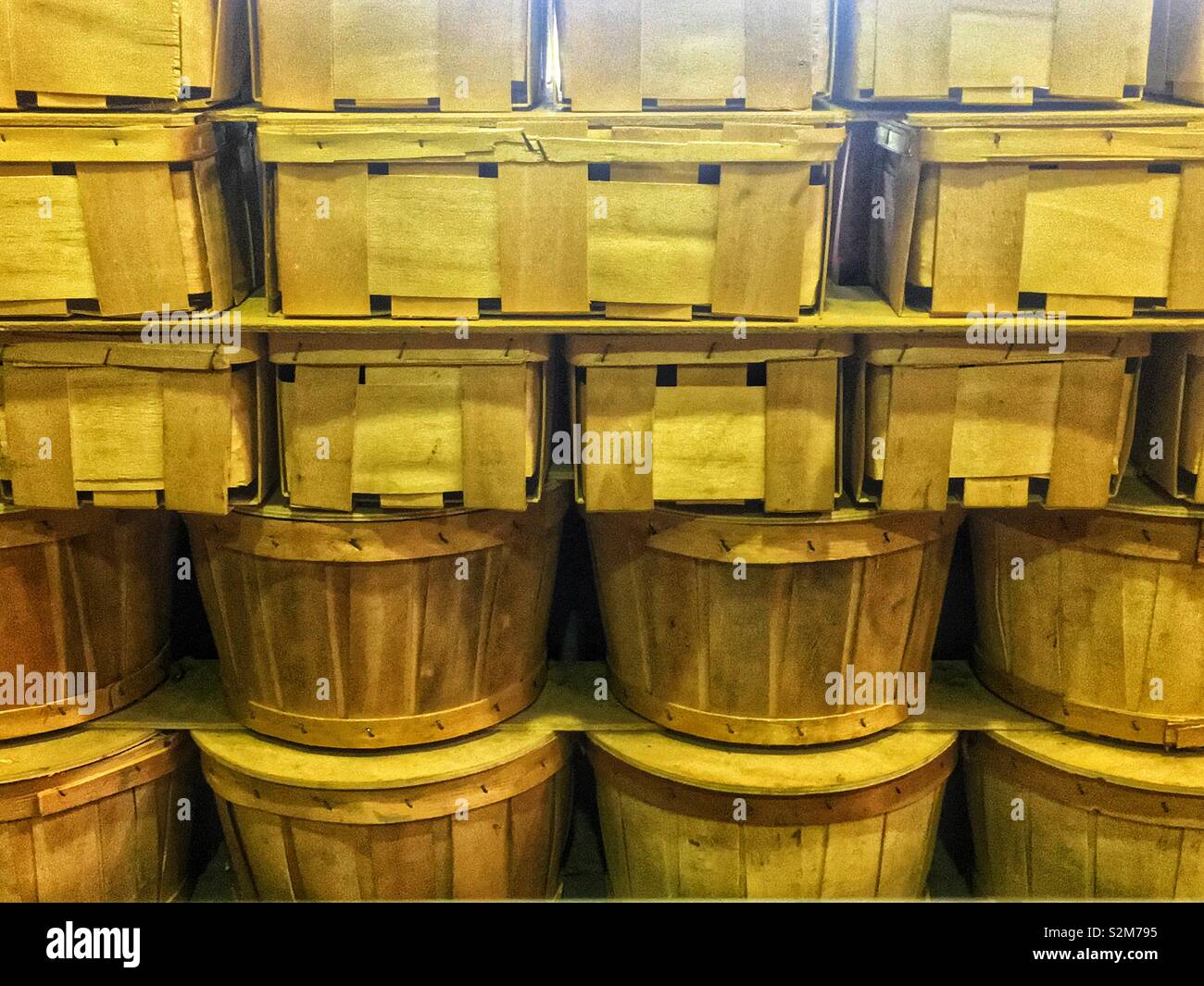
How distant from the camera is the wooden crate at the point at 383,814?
2.75 metres

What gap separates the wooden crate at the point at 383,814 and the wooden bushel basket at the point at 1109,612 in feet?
3.53

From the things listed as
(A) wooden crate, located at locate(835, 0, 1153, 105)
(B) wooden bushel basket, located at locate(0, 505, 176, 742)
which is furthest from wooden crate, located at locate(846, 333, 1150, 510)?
(B) wooden bushel basket, located at locate(0, 505, 176, 742)

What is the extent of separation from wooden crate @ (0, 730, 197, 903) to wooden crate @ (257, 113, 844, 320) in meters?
1.07

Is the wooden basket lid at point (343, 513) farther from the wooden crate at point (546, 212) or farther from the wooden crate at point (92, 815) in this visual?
the wooden crate at point (92, 815)

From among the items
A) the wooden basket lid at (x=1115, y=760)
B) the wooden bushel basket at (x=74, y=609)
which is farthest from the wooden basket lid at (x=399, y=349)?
the wooden basket lid at (x=1115, y=760)

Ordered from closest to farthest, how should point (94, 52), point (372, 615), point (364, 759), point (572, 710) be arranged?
point (94, 52), point (372, 615), point (364, 759), point (572, 710)

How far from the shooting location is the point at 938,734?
9.56ft

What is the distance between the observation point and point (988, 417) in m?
2.61

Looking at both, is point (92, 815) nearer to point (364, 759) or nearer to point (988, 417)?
point (364, 759)

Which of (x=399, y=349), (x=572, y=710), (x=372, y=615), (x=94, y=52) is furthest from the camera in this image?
(x=572, y=710)

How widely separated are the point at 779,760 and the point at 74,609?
5.07 feet

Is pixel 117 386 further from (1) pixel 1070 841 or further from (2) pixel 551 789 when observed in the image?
(1) pixel 1070 841

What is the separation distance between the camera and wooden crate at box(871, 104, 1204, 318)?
2480 mm

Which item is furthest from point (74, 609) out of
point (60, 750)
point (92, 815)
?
point (92, 815)
